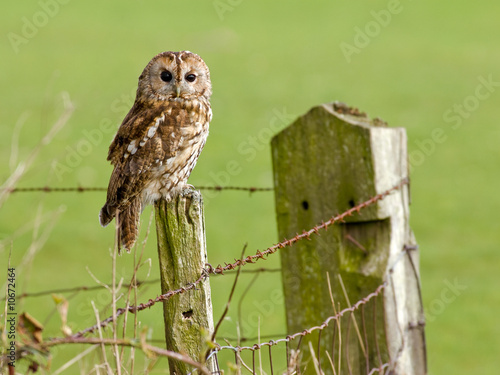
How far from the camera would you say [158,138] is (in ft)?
11.4

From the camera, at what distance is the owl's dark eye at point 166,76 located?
12.1 ft

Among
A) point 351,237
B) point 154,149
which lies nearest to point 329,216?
point 351,237

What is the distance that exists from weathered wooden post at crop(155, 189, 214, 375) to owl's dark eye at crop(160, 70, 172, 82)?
4.49ft

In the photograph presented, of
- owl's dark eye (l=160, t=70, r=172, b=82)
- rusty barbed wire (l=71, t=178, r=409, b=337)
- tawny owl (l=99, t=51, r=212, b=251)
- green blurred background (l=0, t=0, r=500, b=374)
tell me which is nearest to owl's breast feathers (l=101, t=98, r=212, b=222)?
tawny owl (l=99, t=51, r=212, b=251)

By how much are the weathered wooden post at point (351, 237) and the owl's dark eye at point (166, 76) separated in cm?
56

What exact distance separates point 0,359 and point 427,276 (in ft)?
26.1

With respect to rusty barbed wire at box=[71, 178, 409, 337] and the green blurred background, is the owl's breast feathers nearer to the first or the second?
the green blurred background

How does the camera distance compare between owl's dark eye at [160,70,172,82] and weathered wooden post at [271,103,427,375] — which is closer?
weathered wooden post at [271,103,427,375]

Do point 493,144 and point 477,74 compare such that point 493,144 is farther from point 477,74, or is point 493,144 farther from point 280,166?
point 280,166

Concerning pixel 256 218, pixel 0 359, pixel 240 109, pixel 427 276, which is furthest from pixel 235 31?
pixel 0 359

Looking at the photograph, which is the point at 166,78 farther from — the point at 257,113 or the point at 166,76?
the point at 257,113

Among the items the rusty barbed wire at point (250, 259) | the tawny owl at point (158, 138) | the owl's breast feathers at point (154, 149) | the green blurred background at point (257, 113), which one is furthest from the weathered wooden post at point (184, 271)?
the owl's breast feathers at point (154, 149)

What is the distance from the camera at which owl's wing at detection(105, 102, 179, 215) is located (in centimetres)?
340

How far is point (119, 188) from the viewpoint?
3.39m
